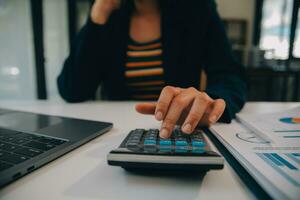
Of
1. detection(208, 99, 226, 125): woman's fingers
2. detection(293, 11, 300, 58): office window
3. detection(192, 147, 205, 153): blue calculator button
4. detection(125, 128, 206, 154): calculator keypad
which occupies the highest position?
detection(293, 11, 300, 58): office window

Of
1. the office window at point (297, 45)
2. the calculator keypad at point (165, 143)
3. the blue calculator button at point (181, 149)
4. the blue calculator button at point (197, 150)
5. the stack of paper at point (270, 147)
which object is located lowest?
the stack of paper at point (270, 147)

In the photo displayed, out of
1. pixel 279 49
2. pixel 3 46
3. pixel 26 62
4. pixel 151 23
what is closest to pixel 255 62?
pixel 279 49

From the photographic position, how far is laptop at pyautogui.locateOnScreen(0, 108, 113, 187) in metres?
0.24

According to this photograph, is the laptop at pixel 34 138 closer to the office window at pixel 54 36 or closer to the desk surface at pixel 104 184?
the desk surface at pixel 104 184

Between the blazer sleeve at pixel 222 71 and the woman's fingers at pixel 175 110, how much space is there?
Answer: 97 mm

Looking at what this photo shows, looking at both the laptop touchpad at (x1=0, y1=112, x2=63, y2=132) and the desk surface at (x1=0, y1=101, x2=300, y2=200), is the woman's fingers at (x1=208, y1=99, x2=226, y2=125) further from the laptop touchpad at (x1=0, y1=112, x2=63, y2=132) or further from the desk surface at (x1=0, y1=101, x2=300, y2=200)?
the laptop touchpad at (x1=0, y1=112, x2=63, y2=132)

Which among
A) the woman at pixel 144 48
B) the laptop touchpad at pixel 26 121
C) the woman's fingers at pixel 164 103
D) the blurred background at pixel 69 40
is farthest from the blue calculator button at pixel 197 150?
the blurred background at pixel 69 40

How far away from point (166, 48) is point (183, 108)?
52 cm

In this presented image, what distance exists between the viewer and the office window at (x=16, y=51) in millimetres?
1867

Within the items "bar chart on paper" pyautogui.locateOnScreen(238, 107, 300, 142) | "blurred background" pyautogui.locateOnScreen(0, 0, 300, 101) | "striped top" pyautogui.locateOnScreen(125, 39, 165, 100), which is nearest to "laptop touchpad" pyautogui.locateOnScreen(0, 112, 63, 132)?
"bar chart on paper" pyautogui.locateOnScreen(238, 107, 300, 142)

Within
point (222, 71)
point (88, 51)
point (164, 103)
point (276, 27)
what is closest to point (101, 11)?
point (88, 51)

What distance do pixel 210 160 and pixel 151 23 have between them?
769 millimetres

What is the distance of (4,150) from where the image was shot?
0.26 meters

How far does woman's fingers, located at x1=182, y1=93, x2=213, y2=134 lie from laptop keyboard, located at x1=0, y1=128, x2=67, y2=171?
163 millimetres
